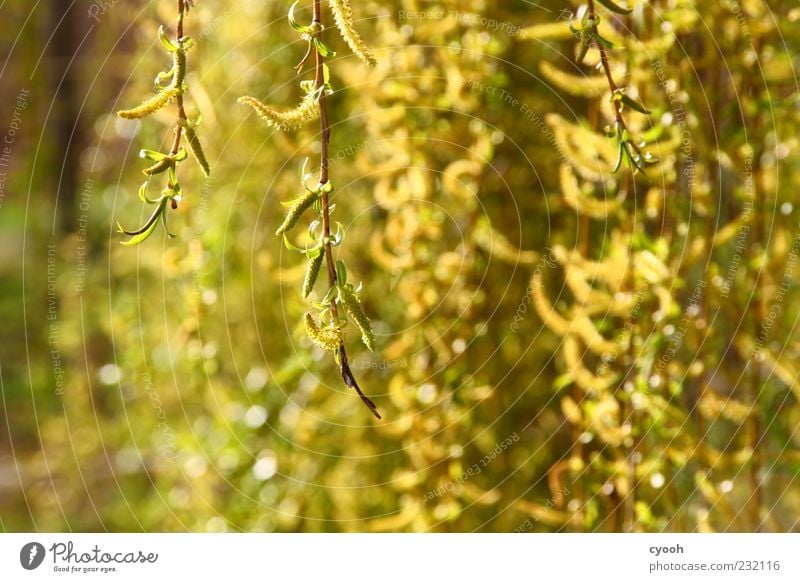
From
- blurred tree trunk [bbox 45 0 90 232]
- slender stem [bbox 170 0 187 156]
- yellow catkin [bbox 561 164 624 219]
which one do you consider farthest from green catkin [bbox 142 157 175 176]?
blurred tree trunk [bbox 45 0 90 232]

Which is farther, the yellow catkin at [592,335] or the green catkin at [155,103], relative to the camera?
the yellow catkin at [592,335]

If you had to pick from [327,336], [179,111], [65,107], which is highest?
[65,107]

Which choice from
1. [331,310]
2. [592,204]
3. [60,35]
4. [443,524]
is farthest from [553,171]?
[60,35]

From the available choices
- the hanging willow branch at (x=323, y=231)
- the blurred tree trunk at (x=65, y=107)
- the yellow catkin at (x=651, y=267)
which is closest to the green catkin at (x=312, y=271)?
the hanging willow branch at (x=323, y=231)

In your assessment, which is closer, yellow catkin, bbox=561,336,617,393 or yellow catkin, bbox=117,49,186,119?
yellow catkin, bbox=117,49,186,119

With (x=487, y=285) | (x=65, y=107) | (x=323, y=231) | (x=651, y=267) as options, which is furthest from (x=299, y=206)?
(x=65, y=107)

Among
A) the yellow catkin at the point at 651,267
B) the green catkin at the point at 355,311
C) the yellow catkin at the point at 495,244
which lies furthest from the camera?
the yellow catkin at the point at 495,244

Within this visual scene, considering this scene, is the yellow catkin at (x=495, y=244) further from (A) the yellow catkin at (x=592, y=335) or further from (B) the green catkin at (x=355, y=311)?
(B) the green catkin at (x=355, y=311)

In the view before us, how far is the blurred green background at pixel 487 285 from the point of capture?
0.53 meters

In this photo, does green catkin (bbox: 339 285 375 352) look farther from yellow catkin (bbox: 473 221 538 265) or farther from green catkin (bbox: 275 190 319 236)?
yellow catkin (bbox: 473 221 538 265)

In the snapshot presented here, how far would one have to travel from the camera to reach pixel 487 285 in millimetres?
676

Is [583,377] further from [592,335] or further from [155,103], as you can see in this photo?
[155,103]

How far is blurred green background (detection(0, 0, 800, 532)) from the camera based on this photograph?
53 cm
